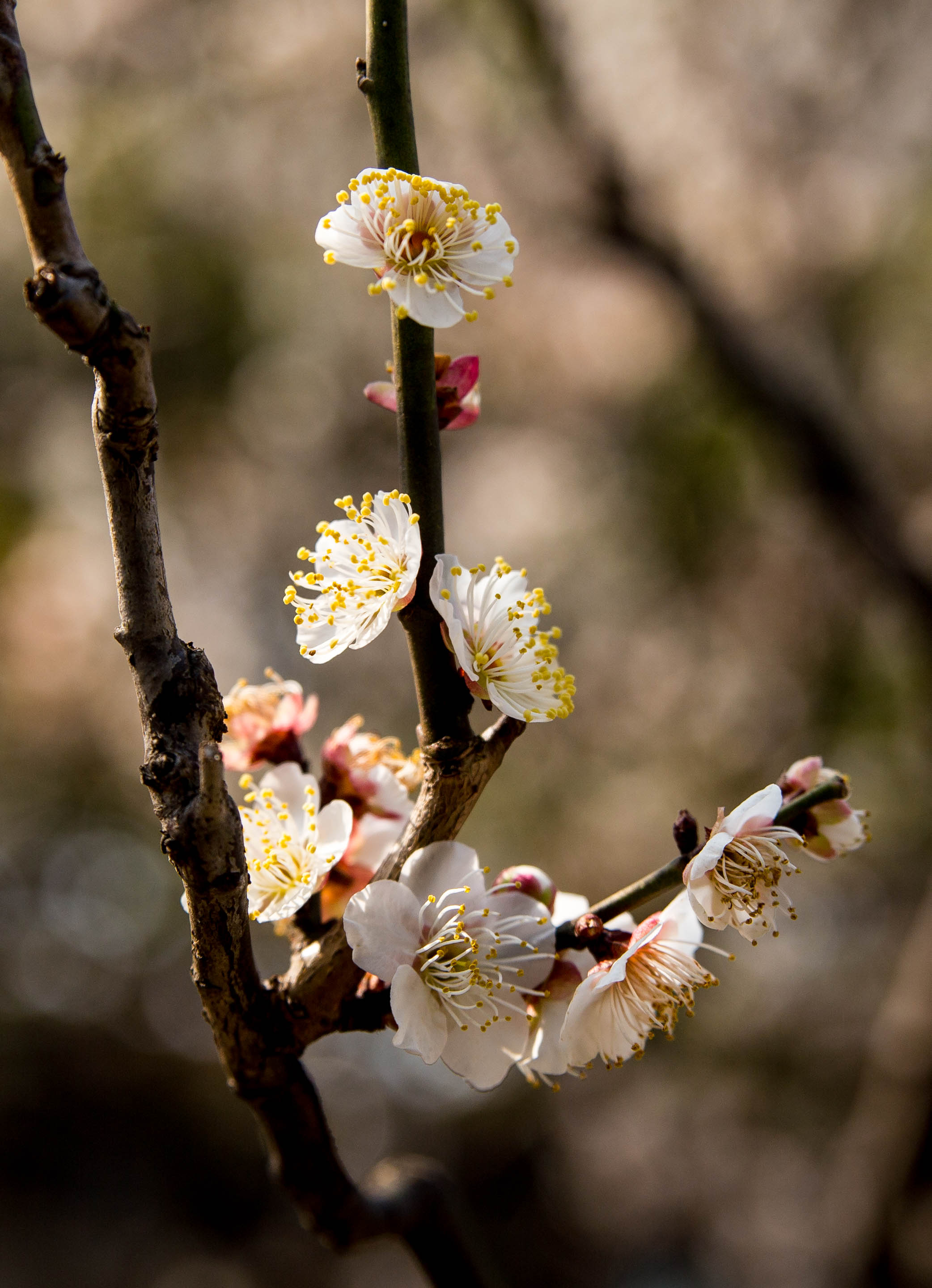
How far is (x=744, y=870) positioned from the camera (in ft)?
1.28

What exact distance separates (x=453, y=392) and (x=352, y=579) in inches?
4.1

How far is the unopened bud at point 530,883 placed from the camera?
1.39ft

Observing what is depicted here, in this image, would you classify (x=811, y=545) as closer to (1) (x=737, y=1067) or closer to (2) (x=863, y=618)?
(2) (x=863, y=618)

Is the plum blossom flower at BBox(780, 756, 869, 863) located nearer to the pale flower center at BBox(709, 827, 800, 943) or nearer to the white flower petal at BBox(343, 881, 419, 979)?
the pale flower center at BBox(709, 827, 800, 943)

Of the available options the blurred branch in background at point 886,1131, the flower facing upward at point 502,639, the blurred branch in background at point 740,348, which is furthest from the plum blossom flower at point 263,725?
the blurred branch in background at point 740,348

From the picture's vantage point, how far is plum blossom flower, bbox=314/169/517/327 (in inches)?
14.3

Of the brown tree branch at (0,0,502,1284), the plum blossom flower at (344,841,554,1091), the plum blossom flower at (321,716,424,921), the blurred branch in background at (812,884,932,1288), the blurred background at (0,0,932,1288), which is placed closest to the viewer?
the brown tree branch at (0,0,502,1284)

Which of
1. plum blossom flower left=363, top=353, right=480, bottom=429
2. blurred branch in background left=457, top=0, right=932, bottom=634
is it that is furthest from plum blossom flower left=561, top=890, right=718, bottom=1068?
blurred branch in background left=457, top=0, right=932, bottom=634

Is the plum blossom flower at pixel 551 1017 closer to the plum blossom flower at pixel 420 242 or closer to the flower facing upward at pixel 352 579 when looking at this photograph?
the flower facing upward at pixel 352 579

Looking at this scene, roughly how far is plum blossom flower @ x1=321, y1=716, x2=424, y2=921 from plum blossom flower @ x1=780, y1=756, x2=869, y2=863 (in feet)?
0.68

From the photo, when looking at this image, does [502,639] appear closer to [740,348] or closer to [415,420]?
[415,420]

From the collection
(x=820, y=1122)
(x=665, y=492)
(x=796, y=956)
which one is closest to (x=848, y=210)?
(x=665, y=492)

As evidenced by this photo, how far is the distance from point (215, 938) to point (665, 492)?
222 centimetres

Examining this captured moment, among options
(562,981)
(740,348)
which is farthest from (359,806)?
(740,348)
